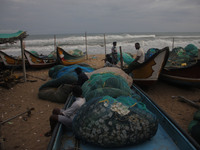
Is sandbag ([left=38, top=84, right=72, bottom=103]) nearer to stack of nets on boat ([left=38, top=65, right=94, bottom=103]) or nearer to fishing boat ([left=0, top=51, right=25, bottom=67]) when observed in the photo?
stack of nets on boat ([left=38, top=65, right=94, bottom=103])

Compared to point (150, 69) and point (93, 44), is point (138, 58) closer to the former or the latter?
point (150, 69)

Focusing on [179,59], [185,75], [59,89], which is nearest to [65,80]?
[59,89]

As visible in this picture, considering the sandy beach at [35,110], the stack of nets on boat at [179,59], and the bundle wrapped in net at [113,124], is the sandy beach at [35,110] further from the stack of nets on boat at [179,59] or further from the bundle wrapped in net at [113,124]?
the bundle wrapped in net at [113,124]

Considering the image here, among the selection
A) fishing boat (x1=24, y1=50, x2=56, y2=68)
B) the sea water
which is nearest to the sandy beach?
fishing boat (x1=24, y1=50, x2=56, y2=68)

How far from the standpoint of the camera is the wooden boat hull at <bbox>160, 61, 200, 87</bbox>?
5.84m

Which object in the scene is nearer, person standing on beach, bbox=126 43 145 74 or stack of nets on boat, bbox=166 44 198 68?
person standing on beach, bbox=126 43 145 74

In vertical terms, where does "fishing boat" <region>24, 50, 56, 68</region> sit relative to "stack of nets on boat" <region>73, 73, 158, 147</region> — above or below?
above

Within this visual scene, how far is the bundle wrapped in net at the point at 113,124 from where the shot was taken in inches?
99.6

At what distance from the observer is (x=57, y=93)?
5730 millimetres

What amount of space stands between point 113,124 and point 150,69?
399 cm

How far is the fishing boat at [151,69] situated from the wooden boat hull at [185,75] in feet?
2.70

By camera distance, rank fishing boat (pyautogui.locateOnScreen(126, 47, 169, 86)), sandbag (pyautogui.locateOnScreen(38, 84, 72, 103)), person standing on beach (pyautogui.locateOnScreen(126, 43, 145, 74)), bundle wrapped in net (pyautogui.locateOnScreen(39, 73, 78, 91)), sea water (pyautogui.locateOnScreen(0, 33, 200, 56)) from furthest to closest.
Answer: sea water (pyautogui.locateOnScreen(0, 33, 200, 56))
person standing on beach (pyautogui.locateOnScreen(126, 43, 145, 74))
bundle wrapped in net (pyautogui.locateOnScreen(39, 73, 78, 91))
fishing boat (pyautogui.locateOnScreen(126, 47, 169, 86))
sandbag (pyautogui.locateOnScreen(38, 84, 72, 103))

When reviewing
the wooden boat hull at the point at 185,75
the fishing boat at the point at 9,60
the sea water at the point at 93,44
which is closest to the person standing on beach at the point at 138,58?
the wooden boat hull at the point at 185,75

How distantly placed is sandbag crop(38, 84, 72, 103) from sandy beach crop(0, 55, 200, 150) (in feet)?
0.49
